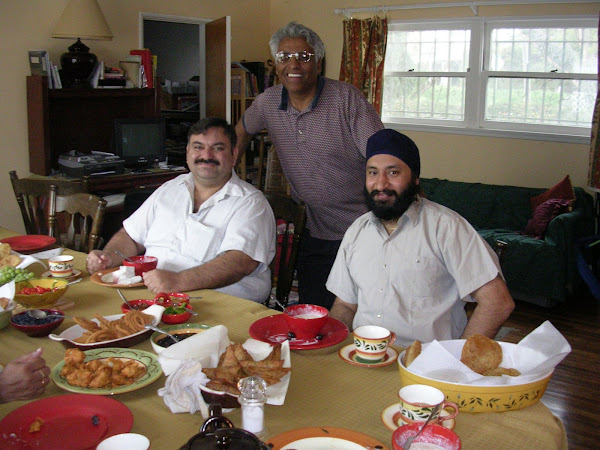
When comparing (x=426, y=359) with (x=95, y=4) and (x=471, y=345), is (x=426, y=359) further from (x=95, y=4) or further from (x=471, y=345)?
(x=95, y=4)

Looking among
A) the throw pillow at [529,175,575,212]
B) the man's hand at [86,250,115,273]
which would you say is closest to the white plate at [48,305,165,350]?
the man's hand at [86,250,115,273]

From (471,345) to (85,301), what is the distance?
119 cm

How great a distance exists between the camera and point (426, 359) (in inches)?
53.2

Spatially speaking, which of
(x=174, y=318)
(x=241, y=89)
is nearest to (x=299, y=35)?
(x=174, y=318)

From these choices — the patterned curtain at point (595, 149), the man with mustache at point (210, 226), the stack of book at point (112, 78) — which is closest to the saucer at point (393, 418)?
the man with mustache at point (210, 226)

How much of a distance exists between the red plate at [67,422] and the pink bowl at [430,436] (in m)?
0.50

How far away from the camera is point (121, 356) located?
4.99ft

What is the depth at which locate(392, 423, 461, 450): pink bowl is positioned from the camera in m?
1.08

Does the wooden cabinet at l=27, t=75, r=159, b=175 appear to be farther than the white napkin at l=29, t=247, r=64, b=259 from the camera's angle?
Yes

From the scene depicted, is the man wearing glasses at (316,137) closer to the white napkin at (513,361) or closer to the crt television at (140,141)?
the white napkin at (513,361)

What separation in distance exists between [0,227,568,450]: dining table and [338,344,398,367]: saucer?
1 cm

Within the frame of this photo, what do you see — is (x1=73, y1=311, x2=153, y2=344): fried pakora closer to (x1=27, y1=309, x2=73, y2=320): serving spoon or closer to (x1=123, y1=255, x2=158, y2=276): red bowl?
(x1=27, y1=309, x2=73, y2=320): serving spoon

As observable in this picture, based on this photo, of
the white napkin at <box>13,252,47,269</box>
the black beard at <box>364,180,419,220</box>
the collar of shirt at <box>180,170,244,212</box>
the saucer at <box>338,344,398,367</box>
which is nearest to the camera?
the saucer at <box>338,344,398,367</box>

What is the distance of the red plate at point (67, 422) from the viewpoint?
119 cm
